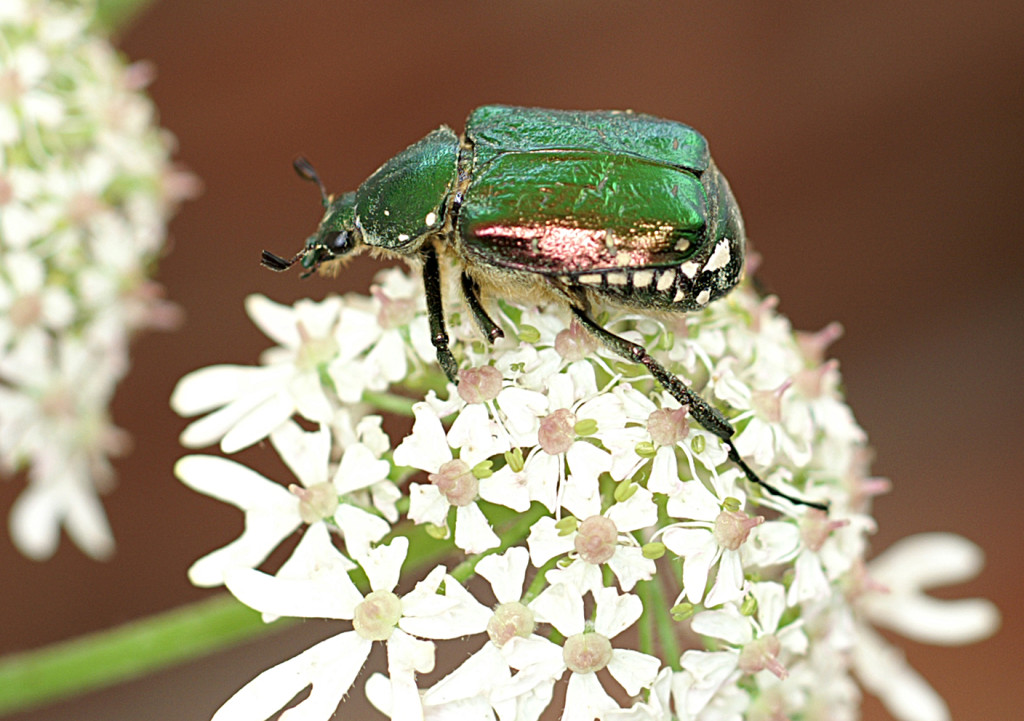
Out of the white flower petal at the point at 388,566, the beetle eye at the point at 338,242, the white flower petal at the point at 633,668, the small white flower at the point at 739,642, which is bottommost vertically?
the white flower petal at the point at 633,668

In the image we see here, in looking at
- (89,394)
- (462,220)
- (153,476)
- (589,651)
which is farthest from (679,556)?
(153,476)

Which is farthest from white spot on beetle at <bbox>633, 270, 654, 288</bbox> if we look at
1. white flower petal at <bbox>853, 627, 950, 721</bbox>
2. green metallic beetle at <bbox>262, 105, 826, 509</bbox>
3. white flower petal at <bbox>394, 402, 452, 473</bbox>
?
white flower petal at <bbox>853, 627, 950, 721</bbox>

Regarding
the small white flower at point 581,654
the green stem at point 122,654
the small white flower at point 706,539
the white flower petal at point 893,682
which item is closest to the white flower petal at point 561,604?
the small white flower at point 581,654

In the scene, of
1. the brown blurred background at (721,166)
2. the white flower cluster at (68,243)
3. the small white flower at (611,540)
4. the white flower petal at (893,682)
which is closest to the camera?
the small white flower at (611,540)

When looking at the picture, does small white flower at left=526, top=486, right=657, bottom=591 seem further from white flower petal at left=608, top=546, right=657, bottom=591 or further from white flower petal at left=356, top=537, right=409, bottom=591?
white flower petal at left=356, top=537, right=409, bottom=591

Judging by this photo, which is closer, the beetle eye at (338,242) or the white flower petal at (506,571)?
the white flower petal at (506,571)

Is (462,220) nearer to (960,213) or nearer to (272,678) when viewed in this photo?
(272,678)

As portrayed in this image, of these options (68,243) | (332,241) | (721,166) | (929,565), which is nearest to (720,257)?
(332,241)

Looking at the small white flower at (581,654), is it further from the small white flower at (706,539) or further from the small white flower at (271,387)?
the small white flower at (271,387)
